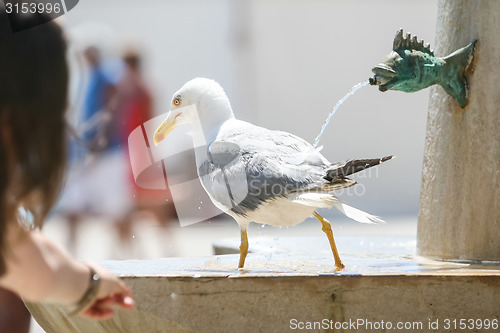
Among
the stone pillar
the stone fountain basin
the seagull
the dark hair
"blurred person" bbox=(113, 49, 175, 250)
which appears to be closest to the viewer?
the dark hair

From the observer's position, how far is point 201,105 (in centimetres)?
443

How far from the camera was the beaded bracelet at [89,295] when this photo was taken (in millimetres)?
2102

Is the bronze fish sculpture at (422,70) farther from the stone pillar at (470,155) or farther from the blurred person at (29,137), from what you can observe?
the blurred person at (29,137)

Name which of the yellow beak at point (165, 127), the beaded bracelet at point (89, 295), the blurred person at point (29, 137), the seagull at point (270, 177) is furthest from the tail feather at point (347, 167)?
the blurred person at point (29, 137)

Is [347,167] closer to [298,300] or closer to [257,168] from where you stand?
[257,168]

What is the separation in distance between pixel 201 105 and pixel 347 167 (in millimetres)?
1057

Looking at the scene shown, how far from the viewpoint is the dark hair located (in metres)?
1.83

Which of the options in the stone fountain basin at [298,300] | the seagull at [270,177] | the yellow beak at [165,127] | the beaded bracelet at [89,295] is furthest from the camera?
the yellow beak at [165,127]

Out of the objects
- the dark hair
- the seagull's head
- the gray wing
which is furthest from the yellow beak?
the dark hair

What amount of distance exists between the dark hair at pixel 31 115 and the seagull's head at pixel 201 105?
249 centimetres

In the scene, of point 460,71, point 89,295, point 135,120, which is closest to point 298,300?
point 89,295

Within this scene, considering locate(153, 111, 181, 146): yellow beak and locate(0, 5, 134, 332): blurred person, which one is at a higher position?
locate(0, 5, 134, 332): blurred person

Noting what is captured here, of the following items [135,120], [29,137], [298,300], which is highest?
[29,137]

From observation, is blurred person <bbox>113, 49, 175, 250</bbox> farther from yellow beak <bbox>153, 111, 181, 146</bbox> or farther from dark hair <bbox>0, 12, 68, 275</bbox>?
dark hair <bbox>0, 12, 68, 275</bbox>
